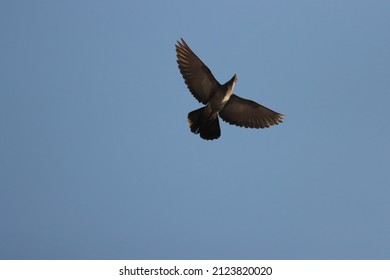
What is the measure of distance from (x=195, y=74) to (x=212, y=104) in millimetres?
712

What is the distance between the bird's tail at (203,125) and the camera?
1513 cm

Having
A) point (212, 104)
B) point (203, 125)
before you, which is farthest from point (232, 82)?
point (203, 125)

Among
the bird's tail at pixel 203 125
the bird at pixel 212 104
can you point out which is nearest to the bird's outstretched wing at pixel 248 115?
the bird at pixel 212 104

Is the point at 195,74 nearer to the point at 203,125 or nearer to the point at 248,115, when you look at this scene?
the point at 203,125

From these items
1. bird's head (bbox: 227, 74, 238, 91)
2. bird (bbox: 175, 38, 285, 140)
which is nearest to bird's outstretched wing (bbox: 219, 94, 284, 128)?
bird (bbox: 175, 38, 285, 140)

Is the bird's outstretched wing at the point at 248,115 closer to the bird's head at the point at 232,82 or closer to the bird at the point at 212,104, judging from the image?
the bird at the point at 212,104

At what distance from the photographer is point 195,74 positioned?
1553 centimetres

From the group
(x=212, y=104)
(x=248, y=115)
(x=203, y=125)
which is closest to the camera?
(x=203, y=125)

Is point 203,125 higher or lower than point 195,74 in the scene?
lower
